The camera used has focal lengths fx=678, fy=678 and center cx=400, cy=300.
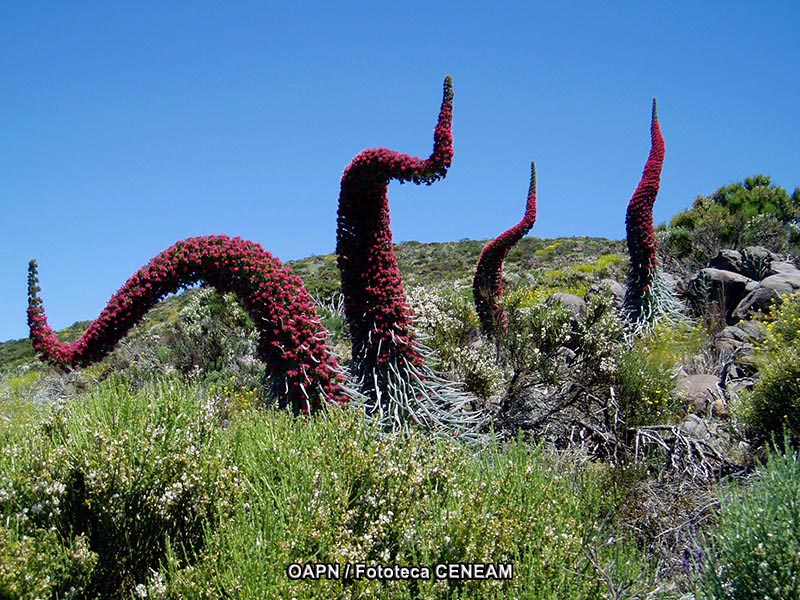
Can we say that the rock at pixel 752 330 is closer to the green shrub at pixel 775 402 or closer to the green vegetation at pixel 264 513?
the green shrub at pixel 775 402

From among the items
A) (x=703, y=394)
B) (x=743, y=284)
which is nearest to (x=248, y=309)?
(x=703, y=394)

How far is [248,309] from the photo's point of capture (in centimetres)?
505

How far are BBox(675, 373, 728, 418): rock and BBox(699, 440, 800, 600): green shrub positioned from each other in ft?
13.4

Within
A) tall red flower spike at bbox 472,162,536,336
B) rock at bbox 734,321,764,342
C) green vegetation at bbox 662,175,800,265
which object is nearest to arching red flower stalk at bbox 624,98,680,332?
rock at bbox 734,321,764,342

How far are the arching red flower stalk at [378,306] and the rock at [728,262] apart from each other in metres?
9.46

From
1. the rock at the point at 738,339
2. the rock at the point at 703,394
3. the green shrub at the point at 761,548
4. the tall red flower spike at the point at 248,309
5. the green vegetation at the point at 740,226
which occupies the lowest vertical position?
the green shrub at the point at 761,548

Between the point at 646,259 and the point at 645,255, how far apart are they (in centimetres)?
7

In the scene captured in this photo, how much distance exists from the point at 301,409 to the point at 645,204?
25.8 ft

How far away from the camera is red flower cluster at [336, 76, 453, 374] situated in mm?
5328

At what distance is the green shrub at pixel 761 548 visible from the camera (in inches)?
109

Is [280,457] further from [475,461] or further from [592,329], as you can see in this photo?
[592,329]

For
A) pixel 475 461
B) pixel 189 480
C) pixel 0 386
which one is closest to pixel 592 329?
pixel 475 461

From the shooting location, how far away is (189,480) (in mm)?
3326

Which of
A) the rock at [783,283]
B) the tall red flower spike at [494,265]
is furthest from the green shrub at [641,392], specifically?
the rock at [783,283]
